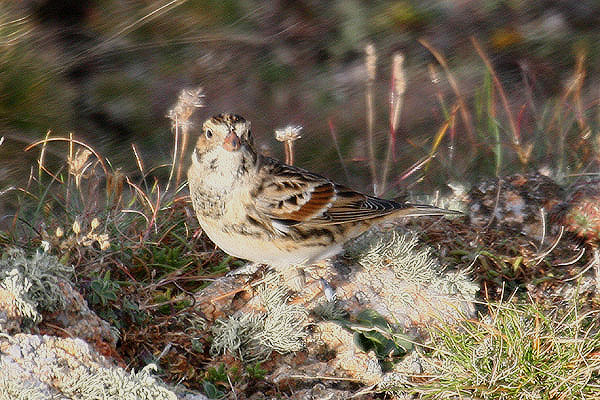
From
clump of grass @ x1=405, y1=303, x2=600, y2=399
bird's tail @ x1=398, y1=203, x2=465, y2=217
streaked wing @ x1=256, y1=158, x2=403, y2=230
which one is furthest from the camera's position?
bird's tail @ x1=398, y1=203, x2=465, y2=217

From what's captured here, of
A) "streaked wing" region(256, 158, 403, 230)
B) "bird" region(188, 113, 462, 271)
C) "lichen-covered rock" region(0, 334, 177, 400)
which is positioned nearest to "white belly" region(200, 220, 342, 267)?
"bird" region(188, 113, 462, 271)

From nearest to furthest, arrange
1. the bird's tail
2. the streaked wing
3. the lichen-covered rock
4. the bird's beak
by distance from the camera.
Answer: the lichen-covered rock → the bird's beak → the streaked wing → the bird's tail

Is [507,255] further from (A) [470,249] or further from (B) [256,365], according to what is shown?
(B) [256,365]

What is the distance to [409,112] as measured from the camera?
7.80 m

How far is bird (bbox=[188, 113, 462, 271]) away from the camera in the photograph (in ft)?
14.7

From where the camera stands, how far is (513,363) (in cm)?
390

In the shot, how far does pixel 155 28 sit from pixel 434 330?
11.3ft

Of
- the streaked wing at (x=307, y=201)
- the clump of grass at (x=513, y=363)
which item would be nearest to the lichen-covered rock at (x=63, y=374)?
the clump of grass at (x=513, y=363)

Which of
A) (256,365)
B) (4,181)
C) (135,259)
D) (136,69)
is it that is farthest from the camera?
(136,69)

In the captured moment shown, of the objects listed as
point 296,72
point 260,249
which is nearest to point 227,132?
point 260,249

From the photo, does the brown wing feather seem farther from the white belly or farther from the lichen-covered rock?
the lichen-covered rock

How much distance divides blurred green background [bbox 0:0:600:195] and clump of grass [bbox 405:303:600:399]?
1.85 meters

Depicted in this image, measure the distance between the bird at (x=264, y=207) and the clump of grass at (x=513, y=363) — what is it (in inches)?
33.8

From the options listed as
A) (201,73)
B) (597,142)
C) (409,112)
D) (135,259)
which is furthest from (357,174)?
(135,259)
